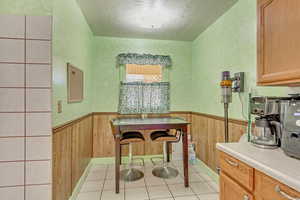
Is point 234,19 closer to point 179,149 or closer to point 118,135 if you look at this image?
point 118,135

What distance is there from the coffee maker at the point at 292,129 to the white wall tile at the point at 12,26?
2202 mm

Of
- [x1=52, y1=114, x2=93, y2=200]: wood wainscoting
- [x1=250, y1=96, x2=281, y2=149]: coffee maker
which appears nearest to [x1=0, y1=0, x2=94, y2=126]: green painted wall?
[x1=52, y1=114, x2=93, y2=200]: wood wainscoting

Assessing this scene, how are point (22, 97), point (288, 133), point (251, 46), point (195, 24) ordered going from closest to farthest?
point (288, 133) < point (22, 97) < point (251, 46) < point (195, 24)

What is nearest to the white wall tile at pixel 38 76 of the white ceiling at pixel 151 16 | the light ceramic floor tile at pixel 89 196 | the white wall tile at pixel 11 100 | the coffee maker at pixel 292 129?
the white wall tile at pixel 11 100

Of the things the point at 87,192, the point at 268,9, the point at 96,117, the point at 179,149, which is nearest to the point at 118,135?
the point at 87,192

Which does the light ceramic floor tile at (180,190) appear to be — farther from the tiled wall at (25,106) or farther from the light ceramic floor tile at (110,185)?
the tiled wall at (25,106)

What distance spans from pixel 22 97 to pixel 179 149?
113 inches

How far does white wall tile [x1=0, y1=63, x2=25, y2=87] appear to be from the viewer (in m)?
1.44

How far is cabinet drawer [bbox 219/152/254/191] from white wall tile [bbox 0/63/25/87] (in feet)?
6.07

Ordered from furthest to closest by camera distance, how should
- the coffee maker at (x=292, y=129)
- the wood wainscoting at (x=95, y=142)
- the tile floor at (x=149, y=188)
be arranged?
the tile floor at (x=149, y=188), the wood wainscoting at (x=95, y=142), the coffee maker at (x=292, y=129)

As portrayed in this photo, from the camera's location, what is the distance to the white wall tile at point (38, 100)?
1.47 meters

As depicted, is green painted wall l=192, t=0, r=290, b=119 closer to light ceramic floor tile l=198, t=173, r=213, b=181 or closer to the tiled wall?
light ceramic floor tile l=198, t=173, r=213, b=181

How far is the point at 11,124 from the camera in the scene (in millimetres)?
1455

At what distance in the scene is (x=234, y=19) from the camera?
2.20m
